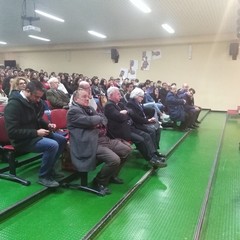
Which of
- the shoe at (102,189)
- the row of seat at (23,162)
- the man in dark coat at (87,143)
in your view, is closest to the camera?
the man in dark coat at (87,143)

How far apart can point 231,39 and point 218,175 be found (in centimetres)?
856

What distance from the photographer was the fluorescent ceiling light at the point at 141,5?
671 cm

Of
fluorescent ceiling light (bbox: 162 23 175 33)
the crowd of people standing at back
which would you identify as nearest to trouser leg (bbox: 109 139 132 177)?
the crowd of people standing at back

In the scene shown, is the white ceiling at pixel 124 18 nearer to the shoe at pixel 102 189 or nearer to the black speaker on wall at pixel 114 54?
the black speaker on wall at pixel 114 54

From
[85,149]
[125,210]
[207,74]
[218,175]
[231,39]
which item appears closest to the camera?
[125,210]

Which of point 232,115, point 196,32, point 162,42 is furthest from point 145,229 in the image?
point 162,42

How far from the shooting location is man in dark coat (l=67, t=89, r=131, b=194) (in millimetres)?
2939

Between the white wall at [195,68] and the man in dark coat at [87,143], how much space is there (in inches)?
374

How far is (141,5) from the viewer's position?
700 centimetres

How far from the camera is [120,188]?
3.25 metres

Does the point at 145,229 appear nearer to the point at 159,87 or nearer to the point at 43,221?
the point at 43,221

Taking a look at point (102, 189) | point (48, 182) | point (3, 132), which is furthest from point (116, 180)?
point (3, 132)

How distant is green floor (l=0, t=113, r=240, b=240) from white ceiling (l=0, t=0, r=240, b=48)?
4404mm

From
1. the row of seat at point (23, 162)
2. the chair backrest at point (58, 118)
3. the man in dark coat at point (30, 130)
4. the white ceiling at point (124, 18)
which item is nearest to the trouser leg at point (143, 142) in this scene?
the row of seat at point (23, 162)
